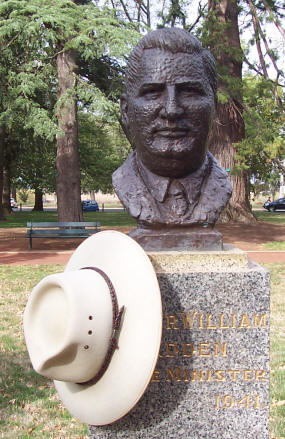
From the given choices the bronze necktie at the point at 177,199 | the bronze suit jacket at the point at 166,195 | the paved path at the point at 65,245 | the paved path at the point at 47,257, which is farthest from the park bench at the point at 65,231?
the bronze necktie at the point at 177,199

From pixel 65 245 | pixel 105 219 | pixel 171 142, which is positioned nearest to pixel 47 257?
pixel 65 245

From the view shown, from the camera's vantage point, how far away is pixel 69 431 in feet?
12.7

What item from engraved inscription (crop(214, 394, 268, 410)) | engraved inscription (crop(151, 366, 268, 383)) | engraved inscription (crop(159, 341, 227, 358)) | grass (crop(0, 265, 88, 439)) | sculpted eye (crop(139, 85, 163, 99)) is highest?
sculpted eye (crop(139, 85, 163, 99))

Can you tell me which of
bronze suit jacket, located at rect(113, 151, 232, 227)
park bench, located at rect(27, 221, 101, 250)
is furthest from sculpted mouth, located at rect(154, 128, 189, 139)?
park bench, located at rect(27, 221, 101, 250)

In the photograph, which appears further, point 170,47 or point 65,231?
point 65,231

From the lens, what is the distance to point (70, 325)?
2559mm

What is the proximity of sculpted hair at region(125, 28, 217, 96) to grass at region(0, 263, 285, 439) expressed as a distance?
2.86 meters

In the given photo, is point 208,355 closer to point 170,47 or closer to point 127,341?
point 127,341

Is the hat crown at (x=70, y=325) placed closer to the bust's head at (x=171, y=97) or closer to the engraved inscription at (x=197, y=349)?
the engraved inscription at (x=197, y=349)

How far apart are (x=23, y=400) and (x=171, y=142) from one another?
282 cm

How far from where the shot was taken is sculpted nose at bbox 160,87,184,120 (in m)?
3.10

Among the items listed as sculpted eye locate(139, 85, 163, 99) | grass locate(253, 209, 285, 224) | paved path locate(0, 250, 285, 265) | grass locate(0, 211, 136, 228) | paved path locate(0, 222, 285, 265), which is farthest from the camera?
grass locate(253, 209, 285, 224)

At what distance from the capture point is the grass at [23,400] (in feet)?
12.7

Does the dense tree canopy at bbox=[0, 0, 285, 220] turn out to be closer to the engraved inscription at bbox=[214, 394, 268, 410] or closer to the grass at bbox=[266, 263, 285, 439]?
the grass at bbox=[266, 263, 285, 439]
